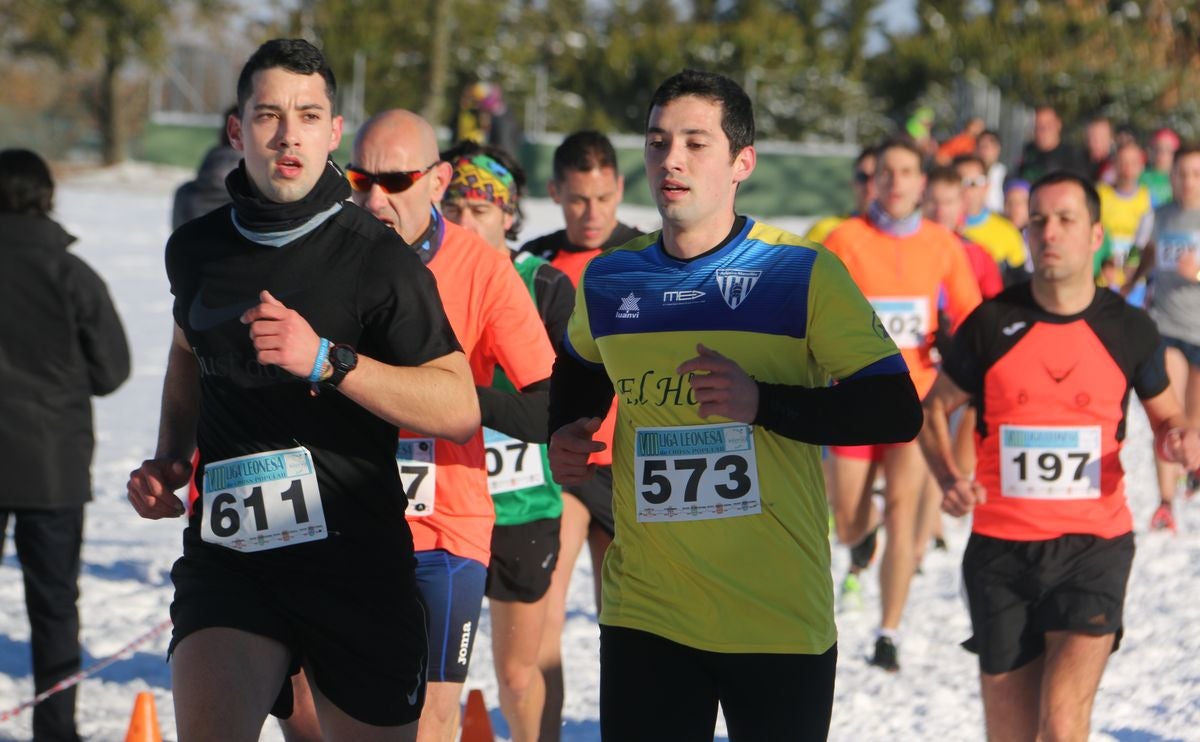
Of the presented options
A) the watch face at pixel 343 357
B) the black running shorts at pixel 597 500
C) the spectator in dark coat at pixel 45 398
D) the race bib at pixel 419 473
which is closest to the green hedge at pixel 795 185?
the spectator in dark coat at pixel 45 398

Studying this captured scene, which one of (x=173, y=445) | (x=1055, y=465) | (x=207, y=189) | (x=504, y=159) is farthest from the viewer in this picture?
(x=207, y=189)

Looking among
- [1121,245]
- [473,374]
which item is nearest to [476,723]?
[473,374]

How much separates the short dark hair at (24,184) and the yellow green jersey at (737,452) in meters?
2.94

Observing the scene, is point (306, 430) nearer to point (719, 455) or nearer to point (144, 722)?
point (719, 455)

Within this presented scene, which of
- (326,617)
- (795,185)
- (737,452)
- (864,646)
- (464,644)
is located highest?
(795,185)

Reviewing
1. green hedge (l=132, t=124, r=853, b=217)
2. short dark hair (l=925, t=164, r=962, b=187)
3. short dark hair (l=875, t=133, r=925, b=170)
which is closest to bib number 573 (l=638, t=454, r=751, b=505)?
short dark hair (l=875, t=133, r=925, b=170)

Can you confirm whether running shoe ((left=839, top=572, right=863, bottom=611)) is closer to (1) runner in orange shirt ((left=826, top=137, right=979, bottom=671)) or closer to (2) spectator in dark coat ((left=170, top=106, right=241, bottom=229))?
(1) runner in orange shirt ((left=826, top=137, right=979, bottom=671))

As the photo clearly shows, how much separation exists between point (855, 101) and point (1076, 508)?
36.2 metres

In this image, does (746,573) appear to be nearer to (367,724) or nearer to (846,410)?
(846,410)

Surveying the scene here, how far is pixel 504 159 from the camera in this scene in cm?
611

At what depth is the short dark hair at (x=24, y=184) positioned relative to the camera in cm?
586

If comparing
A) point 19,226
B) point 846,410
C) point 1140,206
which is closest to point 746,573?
point 846,410

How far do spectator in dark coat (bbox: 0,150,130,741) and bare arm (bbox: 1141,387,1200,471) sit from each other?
359cm

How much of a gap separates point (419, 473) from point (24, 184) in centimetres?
229
